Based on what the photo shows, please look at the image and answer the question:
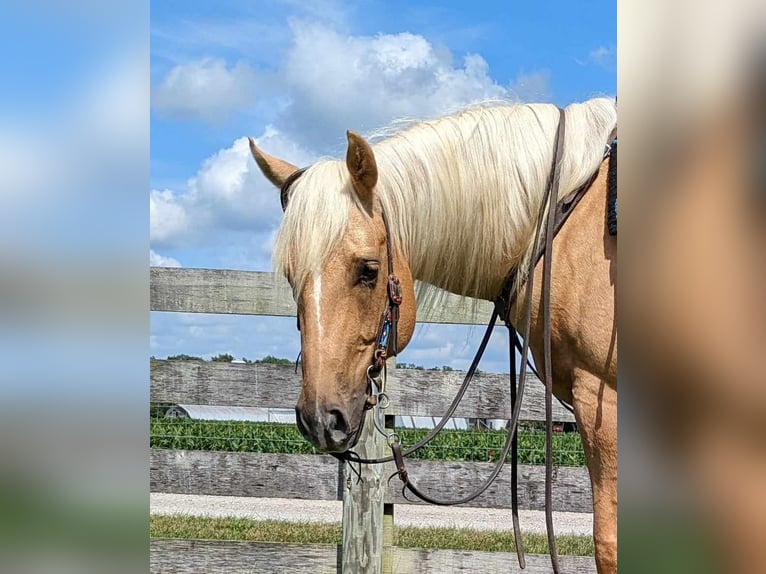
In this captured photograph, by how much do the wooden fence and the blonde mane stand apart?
3.81 feet

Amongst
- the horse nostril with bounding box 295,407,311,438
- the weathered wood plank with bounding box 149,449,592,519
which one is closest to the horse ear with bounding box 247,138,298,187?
the horse nostril with bounding box 295,407,311,438

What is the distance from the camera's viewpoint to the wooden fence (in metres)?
3.20

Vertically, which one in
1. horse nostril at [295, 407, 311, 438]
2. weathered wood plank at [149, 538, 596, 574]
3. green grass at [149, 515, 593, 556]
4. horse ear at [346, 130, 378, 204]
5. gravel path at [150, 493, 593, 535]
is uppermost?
horse ear at [346, 130, 378, 204]

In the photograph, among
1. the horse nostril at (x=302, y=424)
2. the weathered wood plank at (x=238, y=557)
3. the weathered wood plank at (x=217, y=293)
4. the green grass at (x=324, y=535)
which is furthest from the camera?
the green grass at (x=324, y=535)

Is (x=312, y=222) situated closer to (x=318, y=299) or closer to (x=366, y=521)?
(x=318, y=299)

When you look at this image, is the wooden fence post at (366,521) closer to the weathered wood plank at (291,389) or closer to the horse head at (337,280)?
the weathered wood plank at (291,389)

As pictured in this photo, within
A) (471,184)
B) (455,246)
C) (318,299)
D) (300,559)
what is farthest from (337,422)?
(300,559)

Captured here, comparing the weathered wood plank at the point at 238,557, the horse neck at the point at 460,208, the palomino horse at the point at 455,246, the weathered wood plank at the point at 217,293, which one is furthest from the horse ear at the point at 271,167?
the weathered wood plank at the point at 238,557

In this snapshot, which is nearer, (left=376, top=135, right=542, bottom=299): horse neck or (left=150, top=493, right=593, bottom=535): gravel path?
(left=376, top=135, right=542, bottom=299): horse neck

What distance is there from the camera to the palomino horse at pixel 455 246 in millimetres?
1858

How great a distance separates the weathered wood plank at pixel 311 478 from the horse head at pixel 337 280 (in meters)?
1.71

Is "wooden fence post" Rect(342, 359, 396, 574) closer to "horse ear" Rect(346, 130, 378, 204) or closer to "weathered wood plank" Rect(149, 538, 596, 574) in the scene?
"weathered wood plank" Rect(149, 538, 596, 574)

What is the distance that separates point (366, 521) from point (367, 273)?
1662 millimetres
